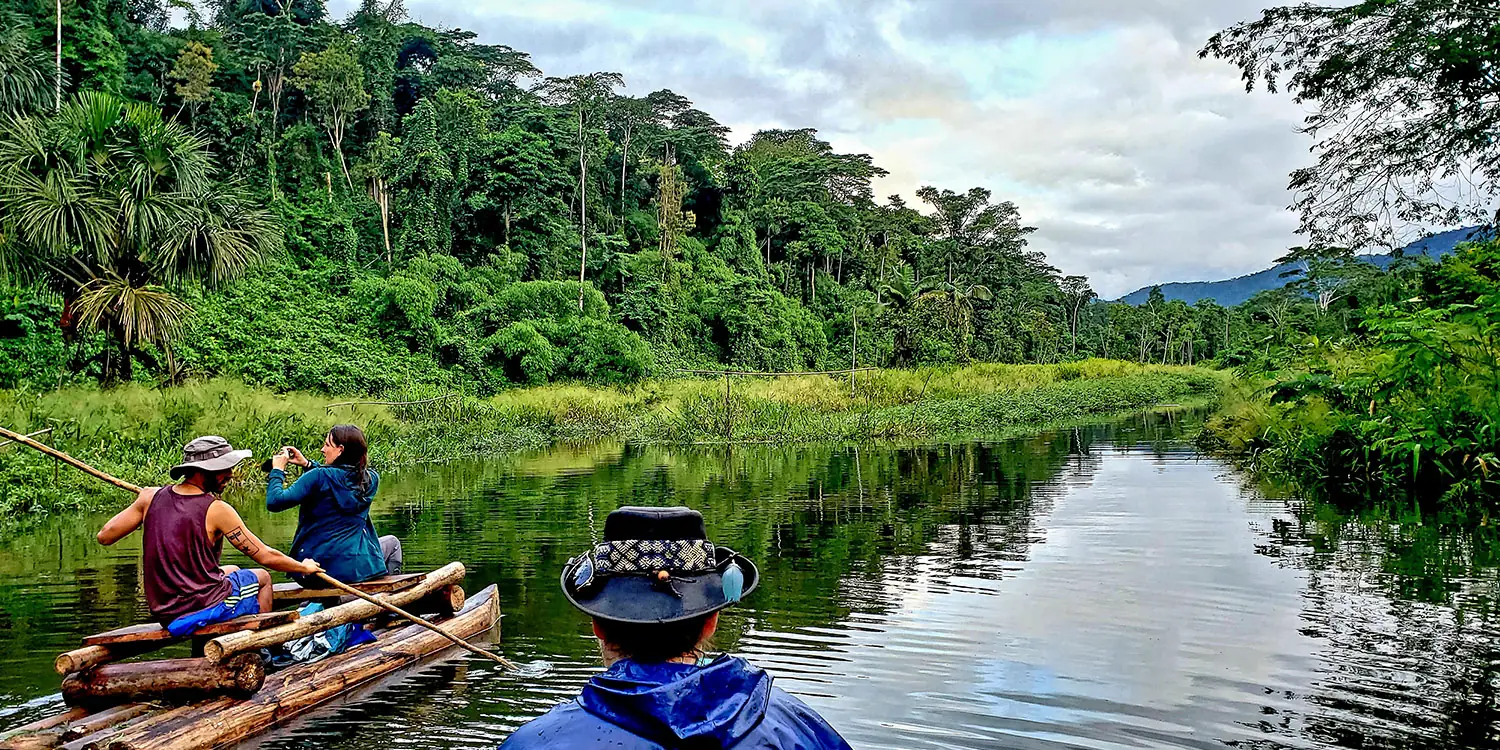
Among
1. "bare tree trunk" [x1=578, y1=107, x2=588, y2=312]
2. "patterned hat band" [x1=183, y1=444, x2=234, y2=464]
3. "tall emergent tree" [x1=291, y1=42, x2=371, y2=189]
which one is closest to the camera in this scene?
"patterned hat band" [x1=183, y1=444, x2=234, y2=464]

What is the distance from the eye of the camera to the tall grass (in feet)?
49.1

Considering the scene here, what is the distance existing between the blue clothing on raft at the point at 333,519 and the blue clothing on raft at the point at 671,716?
18.2ft

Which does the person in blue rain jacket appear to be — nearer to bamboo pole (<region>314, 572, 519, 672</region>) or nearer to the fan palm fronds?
bamboo pole (<region>314, 572, 519, 672</region>)

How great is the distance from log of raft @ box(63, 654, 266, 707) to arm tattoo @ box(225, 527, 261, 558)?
1.95 ft

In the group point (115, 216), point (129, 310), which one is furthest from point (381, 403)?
point (115, 216)

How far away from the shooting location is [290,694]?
239 inches

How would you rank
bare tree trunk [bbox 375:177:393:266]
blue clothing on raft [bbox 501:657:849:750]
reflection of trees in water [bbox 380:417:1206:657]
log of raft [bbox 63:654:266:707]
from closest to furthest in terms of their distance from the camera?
blue clothing on raft [bbox 501:657:849:750] < log of raft [bbox 63:654:266:707] < reflection of trees in water [bbox 380:417:1206:657] < bare tree trunk [bbox 375:177:393:266]

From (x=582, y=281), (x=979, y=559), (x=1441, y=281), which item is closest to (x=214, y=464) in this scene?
(x=979, y=559)

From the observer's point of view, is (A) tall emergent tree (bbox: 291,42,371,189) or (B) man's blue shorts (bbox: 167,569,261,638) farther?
(A) tall emergent tree (bbox: 291,42,371,189)

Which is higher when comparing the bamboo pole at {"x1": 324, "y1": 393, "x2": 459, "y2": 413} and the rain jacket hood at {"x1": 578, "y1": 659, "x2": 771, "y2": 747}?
the bamboo pole at {"x1": 324, "y1": 393, "x2": 459, "y2": 413}

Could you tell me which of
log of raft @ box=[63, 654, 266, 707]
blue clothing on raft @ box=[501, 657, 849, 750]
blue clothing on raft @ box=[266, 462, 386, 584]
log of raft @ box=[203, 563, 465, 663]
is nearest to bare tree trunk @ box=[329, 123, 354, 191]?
log of raft @ box=[203, 563, 465, 663]

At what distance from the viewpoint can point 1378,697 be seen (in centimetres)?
632

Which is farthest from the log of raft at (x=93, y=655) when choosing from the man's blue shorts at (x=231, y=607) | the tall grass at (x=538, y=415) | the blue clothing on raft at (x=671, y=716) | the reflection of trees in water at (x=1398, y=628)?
A: the tall grass at (x=538, y=415)

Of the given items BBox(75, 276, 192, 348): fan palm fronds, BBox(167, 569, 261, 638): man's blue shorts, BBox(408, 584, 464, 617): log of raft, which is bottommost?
BBox(408, 584, 464, 617): log of raft
